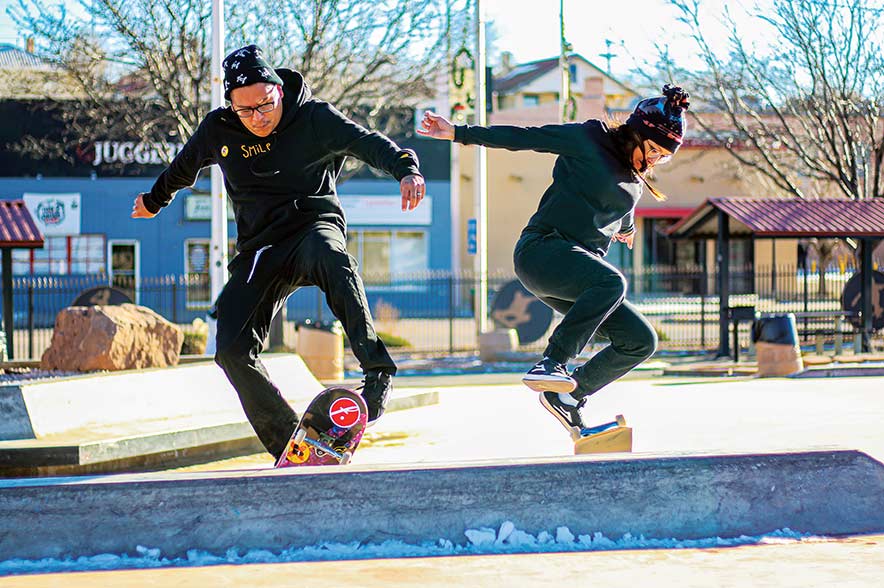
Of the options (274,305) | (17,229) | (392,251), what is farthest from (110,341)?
(392,251)

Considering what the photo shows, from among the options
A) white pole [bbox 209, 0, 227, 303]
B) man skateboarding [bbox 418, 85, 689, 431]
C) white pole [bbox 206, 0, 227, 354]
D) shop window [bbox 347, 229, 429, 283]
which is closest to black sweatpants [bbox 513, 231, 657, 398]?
man skateboarding [bbox 418, 85, 689, 431]

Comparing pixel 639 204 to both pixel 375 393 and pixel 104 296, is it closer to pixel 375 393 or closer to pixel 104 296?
pixel 104 296

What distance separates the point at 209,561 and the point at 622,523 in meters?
1.50

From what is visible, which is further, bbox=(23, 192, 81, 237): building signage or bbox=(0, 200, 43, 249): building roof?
bbox=(23, 192, 81, 237): building signage

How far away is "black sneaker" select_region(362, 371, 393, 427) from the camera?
480cm

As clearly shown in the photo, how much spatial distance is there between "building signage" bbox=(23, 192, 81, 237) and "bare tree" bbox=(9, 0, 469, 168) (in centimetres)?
1335

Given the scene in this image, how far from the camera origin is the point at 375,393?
4.81m

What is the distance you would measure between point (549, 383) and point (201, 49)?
19.0 m

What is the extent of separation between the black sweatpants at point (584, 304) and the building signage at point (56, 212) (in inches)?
1349

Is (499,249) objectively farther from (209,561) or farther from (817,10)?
(209,561)

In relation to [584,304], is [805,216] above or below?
above

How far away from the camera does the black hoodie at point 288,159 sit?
16.1 ft

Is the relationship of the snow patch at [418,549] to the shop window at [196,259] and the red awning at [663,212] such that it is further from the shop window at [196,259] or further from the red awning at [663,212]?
the red awning at [663,212]

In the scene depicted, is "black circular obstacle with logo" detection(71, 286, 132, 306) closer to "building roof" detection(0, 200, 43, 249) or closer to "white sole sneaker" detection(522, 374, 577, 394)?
"building roof" detection(0, 200, 43, 249)
